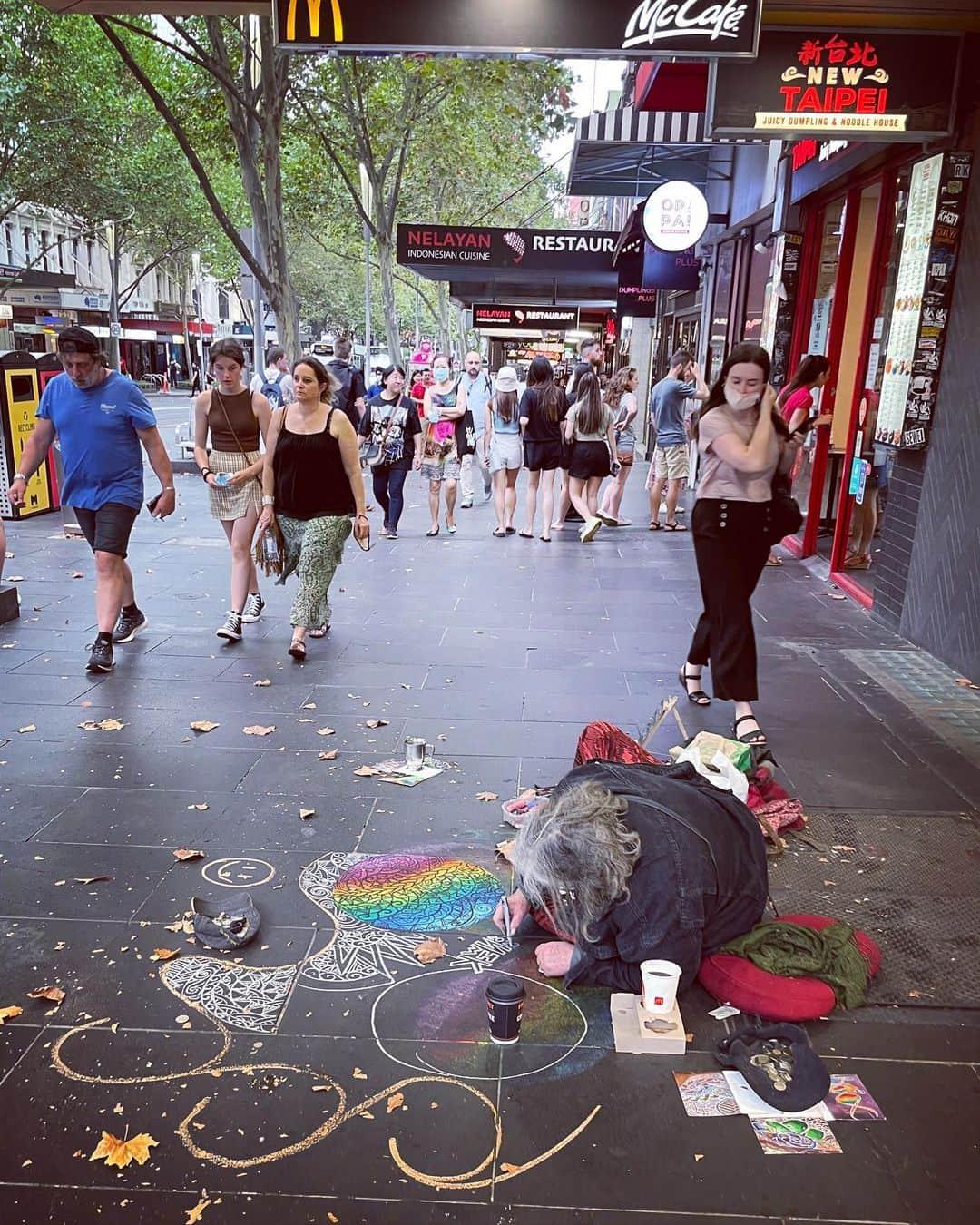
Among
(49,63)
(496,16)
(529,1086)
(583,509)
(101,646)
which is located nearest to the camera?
(529,1086)

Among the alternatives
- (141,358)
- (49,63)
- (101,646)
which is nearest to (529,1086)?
(101,646)

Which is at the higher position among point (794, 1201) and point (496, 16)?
point (496, 16)

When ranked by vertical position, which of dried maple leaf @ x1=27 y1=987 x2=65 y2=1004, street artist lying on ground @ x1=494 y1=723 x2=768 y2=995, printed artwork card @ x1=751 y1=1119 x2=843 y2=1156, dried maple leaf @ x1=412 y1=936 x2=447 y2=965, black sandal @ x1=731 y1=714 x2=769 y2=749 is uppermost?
street artist lying on ground @ x1=494 y1=723 x2=768 y2=995

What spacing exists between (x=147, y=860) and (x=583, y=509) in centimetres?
817

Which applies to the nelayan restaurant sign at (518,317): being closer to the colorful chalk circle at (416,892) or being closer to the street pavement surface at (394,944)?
the street pavement surface at (394,944)

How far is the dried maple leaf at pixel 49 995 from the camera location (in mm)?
2945

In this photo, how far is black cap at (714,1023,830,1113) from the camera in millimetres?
2572

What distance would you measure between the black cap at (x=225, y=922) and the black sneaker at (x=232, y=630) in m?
3.34

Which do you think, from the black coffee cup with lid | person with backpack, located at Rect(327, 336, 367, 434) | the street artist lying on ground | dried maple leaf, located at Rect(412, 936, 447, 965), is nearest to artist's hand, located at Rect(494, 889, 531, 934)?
the street artist lying on ground

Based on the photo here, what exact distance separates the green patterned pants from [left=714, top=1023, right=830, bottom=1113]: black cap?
4222 millimetres

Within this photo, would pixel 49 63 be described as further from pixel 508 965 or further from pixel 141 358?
pixel 141 358

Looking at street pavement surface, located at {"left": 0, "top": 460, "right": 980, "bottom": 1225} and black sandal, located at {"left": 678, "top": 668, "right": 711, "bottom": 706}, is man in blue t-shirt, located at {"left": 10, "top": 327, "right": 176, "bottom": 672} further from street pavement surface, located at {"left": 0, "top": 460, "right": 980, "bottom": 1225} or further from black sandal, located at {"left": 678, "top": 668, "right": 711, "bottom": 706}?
black sandal, located at {"left": 678, "top": 668, "right": 711, "bottom": 706}

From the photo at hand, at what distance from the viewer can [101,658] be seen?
19.5 feet

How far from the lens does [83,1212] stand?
2.24 metres
